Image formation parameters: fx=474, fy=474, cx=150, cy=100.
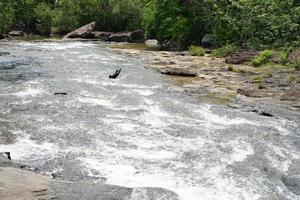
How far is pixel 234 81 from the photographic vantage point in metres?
24.0

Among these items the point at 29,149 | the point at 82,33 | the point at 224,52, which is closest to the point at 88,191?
the point at 29,149

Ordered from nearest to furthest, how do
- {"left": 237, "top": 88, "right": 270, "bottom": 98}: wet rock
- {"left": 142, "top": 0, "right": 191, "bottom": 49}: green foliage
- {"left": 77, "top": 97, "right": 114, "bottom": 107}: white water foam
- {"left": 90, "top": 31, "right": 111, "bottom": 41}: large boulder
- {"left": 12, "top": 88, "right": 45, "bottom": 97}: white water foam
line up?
1. {"left": 77, "top": 97, "right": 114, "bottom": 107}: white water foam
2. {"left": 12, "top": 88, "right": 45, "bottom": 97}: white water foam
3. {"left": 237, "top": 88, "right": 270, "bottom": 98}: wet rock
4. {"left": 142, "top": 0, "right": 191, "bottom": 49}: green foliage
5. {"left": 90, "top": 31, "right": 111, "bottom": 41}: large boulder

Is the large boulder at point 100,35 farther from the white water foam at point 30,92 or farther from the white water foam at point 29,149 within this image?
the white water foam at point 29,149

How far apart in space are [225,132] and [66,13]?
47805 millimetres

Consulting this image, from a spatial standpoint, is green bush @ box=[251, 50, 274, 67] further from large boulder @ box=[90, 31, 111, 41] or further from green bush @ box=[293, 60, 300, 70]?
large boulder @ box=[90, 31, 111, 41]

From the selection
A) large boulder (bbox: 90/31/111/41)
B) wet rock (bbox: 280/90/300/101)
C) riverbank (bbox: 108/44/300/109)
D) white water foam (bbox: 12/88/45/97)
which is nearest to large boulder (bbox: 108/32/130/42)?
large boulder (bbox: 90/31/111/41)

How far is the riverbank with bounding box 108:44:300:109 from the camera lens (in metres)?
20.2

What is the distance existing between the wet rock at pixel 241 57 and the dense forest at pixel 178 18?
137 centimetres

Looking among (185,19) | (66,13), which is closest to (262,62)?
(185,19)

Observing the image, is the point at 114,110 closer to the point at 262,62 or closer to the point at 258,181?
the point at 258,181

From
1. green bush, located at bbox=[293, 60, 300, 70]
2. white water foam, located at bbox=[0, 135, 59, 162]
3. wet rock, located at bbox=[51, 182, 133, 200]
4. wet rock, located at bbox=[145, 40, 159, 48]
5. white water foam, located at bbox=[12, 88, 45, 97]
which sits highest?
green bush, located at bbox=[293, 60, 300, 70]

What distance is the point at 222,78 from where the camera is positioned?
24.8 meters

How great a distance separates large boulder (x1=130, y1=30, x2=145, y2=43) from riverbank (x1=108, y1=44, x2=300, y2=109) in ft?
63.8

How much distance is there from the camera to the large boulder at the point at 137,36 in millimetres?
51981
